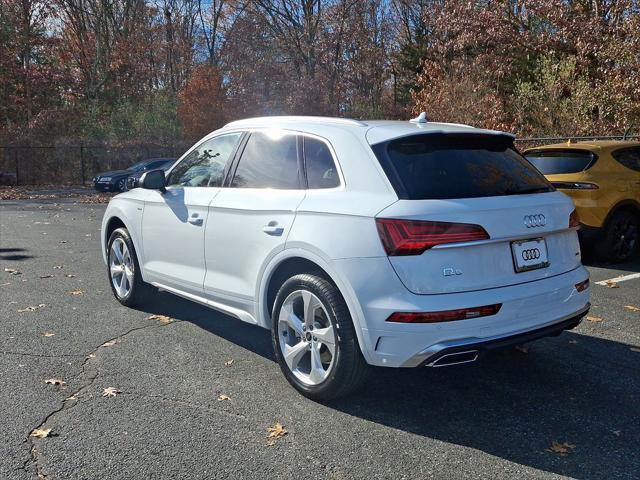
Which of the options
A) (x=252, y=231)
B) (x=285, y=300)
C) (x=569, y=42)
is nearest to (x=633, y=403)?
(x=285, y=300)

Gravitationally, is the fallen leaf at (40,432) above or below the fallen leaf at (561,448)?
above

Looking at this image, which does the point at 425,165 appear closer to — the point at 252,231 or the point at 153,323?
the point at 252,231

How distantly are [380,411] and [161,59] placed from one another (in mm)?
39552

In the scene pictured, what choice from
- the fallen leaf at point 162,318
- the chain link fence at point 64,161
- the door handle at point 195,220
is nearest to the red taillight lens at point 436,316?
the door handle at point 195,220

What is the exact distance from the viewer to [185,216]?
4953mm

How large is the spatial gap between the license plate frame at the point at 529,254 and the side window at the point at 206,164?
229cm

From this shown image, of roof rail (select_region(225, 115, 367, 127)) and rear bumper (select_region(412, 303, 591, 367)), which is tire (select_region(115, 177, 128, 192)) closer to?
roof rail (select_region(225, 115, 367, 127))

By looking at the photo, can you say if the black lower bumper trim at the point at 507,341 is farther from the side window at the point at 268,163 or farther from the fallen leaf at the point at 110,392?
the fallen leaf at the point at 110,392

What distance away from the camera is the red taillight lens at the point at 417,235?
328 cm

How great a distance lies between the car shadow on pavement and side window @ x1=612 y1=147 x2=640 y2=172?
432 centimetres

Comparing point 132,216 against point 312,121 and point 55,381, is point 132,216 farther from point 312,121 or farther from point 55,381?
point 312,121

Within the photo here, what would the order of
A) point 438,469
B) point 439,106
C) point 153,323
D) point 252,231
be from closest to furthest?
point 438,469
point 252,231
point 153,323
point 439,106

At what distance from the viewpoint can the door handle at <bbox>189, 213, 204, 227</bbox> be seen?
4.75 metres

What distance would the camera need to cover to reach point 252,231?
419 centimetres
